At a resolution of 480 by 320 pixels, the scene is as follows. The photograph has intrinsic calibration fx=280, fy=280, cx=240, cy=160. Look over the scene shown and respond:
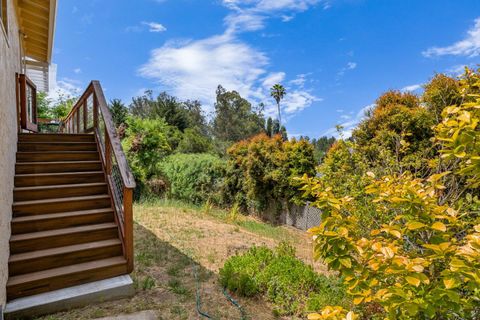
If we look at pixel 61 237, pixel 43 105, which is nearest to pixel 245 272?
pixel 61 237

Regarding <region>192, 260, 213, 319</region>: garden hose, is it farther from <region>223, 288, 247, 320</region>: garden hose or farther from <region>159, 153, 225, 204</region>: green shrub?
<region>159, 153, 225, 204</region>: green shrub

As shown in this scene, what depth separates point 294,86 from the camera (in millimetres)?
36344

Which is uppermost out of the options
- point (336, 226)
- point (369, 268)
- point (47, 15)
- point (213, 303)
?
point (47, 15)

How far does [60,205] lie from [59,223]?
0.93 feet

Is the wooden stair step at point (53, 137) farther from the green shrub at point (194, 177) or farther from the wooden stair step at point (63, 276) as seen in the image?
the green shrub at point (194, 177)

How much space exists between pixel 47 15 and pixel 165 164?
322 inches

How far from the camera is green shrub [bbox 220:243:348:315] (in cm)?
317

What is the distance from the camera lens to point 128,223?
3.31m

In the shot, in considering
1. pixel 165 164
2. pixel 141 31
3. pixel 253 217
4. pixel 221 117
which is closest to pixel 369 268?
pixel 253 217

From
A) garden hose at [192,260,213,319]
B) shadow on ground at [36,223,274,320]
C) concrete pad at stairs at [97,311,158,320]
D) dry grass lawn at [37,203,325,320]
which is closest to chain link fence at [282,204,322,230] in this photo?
dry grass lawn at [37,203,325,320]

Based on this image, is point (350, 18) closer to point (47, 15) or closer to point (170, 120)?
point (47, 15)

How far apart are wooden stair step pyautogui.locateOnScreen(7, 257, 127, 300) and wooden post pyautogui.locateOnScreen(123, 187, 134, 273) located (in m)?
0.08

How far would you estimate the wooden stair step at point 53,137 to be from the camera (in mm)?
4824

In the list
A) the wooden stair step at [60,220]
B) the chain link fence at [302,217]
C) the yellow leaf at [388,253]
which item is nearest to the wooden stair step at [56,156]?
the wooden stair step at [60,220]
